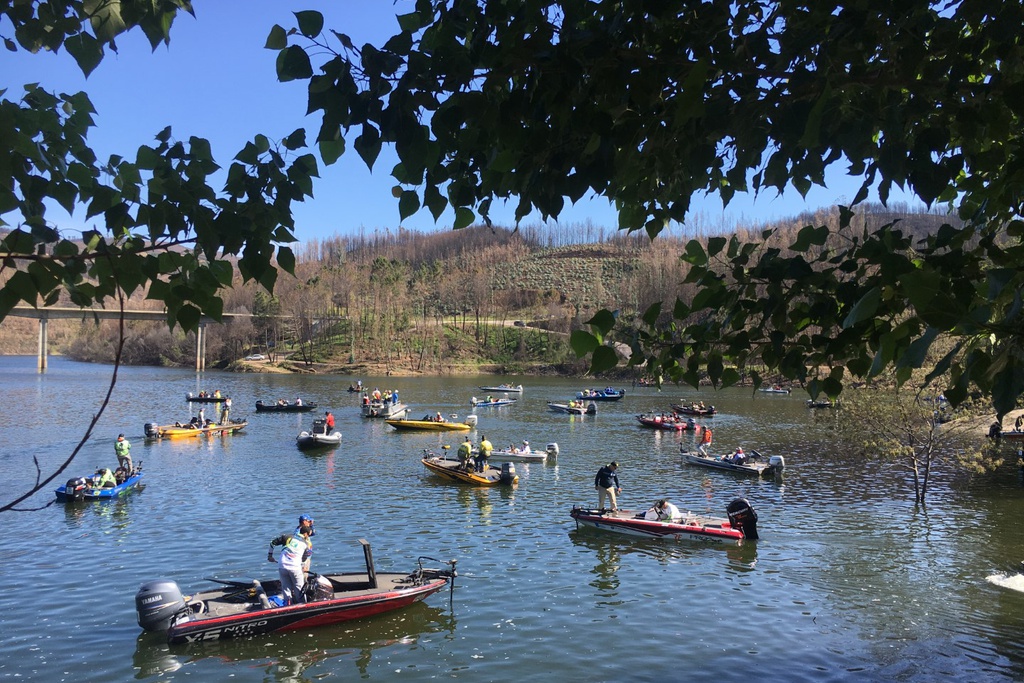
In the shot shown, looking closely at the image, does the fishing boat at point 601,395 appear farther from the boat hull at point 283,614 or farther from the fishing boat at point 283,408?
the boat hull at point 283,614

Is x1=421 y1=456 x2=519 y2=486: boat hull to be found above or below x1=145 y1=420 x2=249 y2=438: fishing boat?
below

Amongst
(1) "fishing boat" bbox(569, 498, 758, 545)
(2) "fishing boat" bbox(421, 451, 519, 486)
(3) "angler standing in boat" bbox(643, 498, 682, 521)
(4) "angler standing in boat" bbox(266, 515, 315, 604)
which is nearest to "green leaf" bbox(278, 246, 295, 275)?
(4) "angler standing in boat" bbox(266, 515, 315, 604)

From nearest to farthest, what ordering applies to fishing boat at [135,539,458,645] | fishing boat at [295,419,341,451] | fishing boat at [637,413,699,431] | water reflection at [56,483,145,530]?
1. fishing boat at [135,539,458,645]
2. water reflection at [56,483,145,530]
3. fishing boat at [295,419,341,451]
4. fishing boat at [637,413,699,431]

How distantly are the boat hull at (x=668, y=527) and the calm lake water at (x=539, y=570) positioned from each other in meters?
0.41

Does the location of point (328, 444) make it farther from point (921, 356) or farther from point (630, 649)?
point (921, 356)

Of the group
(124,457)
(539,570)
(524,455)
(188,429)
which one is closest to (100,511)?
(124,457)

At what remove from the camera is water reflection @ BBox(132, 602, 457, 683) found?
47.3 feet

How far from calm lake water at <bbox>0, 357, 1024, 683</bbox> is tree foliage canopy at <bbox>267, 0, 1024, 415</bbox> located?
1115cm

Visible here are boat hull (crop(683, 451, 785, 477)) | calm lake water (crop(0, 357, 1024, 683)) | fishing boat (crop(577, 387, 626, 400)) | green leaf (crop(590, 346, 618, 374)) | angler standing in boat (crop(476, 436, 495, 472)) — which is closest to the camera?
green leaf (crop(590, 346, 618, 374))

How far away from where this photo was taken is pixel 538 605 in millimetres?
17641

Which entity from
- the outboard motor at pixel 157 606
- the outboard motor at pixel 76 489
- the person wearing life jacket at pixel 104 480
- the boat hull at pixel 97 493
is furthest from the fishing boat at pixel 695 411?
the outboard motor at pixel 157 606

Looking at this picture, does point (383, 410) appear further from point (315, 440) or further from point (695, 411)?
point (695, 411)

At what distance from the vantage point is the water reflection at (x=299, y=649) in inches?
568

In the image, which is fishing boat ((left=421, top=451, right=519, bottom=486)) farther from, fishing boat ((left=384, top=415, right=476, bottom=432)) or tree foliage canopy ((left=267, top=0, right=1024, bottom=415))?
tree foliage canopy ((left=267, top=0, right=1024, bottom=415))
